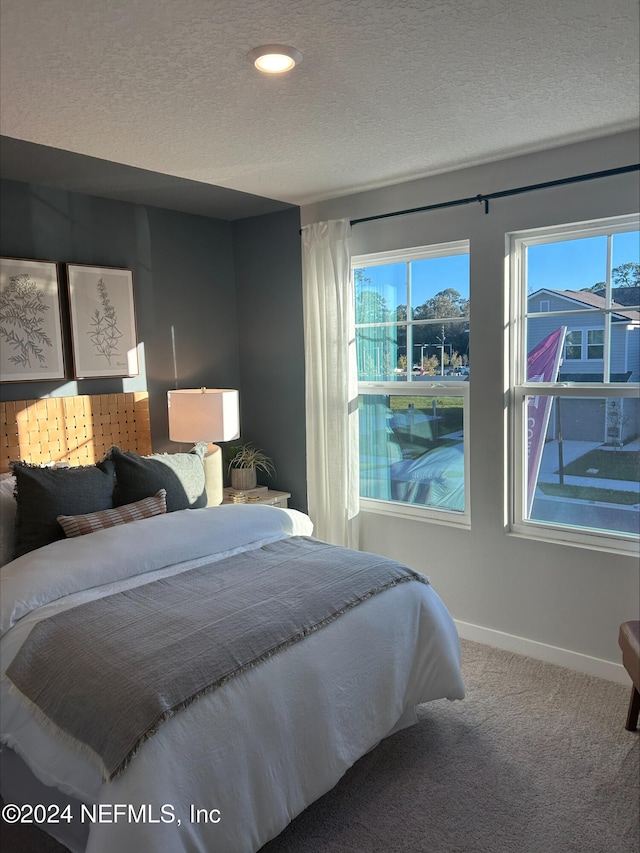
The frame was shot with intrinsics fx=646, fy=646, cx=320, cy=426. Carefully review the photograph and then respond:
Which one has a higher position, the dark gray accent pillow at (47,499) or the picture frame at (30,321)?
the picture frame at (30,321)

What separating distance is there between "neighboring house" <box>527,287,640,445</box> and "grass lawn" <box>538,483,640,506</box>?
0.82 feet

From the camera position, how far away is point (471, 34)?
196 centimetres

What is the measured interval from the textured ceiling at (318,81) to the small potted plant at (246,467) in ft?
6.00

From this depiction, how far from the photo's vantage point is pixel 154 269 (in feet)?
13.5

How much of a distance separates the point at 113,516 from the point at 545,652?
2254mm

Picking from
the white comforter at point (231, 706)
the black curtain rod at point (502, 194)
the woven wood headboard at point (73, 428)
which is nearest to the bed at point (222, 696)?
the white comforter at point (231, 706)

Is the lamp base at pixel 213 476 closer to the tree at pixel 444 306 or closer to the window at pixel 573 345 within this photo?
the tree at pixel 444 306

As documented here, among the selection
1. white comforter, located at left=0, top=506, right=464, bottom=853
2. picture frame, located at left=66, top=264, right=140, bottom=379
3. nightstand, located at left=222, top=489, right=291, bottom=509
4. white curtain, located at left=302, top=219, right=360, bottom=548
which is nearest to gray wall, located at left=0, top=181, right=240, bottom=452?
picture frame, located at left=66, top=264, right=140, bottom=379

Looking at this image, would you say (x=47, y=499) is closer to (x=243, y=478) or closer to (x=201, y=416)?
(x=201, y=416)

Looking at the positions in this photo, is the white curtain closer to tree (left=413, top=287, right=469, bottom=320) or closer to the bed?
tree (left=413, top=287, right=469, bottom=320)

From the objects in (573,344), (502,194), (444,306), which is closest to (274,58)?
(502,194)

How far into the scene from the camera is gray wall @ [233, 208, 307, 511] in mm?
4285

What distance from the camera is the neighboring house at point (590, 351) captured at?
3.06 m

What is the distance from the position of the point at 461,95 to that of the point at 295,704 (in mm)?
2250
